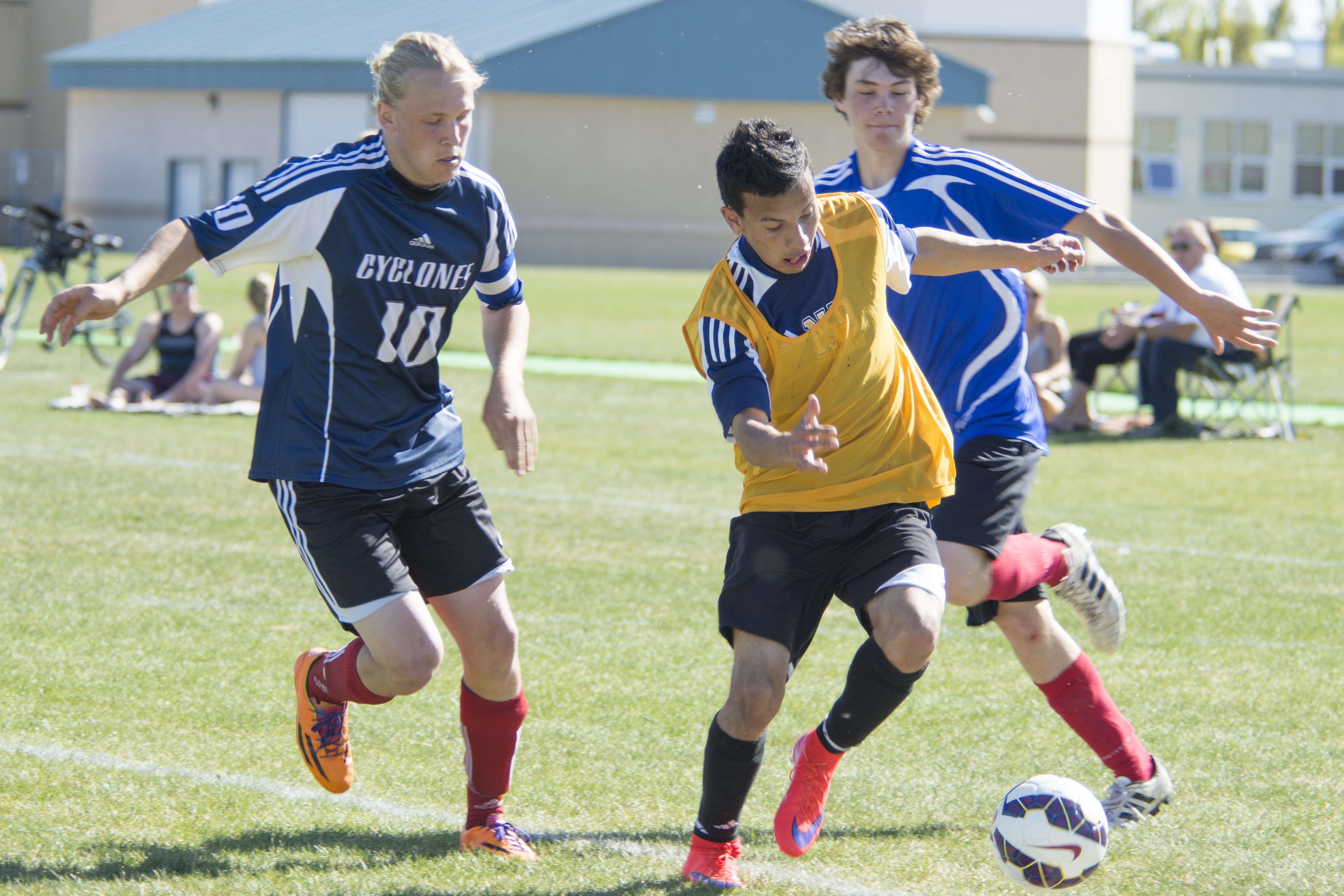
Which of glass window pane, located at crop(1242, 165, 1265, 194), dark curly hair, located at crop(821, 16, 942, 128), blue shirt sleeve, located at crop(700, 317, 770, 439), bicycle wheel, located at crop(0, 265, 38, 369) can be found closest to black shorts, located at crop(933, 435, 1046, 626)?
blue shirt sleeve, located at crop(700, 317, 770, 439)

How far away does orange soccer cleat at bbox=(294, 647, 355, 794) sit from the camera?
389 centimetres

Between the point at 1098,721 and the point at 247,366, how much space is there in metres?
10.9

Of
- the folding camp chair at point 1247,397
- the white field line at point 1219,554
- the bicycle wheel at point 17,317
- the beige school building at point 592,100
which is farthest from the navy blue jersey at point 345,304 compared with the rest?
the beige school building at point 592,100

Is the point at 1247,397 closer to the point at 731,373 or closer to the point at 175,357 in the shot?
the point at 175,357

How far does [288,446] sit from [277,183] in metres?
0.65

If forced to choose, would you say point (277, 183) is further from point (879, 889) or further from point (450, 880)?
point (879, 889)

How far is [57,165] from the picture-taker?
44.4m

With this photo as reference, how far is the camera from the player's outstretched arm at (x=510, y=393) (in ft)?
12.3

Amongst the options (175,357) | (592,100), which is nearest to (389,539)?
(175,357)

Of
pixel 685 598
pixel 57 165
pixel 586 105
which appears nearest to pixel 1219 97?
pixel 586 105

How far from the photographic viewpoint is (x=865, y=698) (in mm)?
3703

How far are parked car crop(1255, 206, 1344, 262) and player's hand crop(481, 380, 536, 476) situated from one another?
42828mm

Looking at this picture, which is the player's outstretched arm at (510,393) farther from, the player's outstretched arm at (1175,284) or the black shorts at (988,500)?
the player's outstretched arm at (1175,284)

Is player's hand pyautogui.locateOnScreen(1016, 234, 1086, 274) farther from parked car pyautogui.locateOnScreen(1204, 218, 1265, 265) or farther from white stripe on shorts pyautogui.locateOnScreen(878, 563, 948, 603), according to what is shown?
parked car pyautogui.locateOnScreen(1204, 218, 1265, 265)
